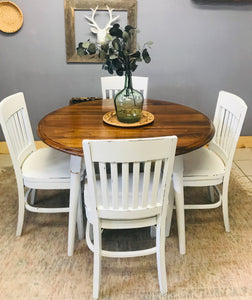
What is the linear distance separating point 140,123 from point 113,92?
1.06m

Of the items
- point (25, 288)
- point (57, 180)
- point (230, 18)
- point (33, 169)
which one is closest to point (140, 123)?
point (57, 180)

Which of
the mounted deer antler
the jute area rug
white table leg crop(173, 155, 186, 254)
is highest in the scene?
the mounted deer antler

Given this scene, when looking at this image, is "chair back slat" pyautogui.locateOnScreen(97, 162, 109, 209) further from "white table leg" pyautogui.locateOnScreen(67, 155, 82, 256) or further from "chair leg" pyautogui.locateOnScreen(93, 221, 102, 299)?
"white table leg" pyautogui.locateOnScreen(67, 155, 82, 256)

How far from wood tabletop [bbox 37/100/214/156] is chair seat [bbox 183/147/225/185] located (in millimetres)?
260

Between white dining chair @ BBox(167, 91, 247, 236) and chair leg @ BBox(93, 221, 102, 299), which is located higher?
white dining chair @ BBox(167, 91, 247, 236)

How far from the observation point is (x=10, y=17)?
8.99 ft

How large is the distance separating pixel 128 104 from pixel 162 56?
1.41 meters

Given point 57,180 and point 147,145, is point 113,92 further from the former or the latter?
point 147,145

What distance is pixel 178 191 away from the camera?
170 cm

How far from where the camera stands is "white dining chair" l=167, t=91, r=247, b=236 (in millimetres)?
1777

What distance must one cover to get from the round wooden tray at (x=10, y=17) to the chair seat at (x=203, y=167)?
2113 millimetres

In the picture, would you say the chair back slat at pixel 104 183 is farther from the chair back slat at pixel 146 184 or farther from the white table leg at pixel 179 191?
the white table leg at pixel 179 191

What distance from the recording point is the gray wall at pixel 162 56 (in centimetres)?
280

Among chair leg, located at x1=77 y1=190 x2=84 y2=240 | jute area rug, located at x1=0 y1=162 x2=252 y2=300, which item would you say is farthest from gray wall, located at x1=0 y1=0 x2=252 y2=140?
chair leg, located at x1=77 y1=190 x2=84 y2=240
